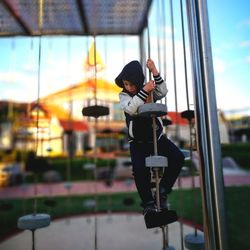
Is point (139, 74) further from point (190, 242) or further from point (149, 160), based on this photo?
point (190, 242)

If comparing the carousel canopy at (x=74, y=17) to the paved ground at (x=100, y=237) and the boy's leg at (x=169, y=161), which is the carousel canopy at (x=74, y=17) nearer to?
the boy's leg at (x=169, y=161)

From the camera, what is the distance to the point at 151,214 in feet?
3.42

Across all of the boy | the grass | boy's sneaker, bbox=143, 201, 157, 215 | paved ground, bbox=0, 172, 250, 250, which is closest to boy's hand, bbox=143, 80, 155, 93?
the boy

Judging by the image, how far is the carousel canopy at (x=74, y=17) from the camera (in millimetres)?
1987

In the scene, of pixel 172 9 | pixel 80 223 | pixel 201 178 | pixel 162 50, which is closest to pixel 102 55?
pixel 162 50

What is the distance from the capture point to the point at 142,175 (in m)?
1.13

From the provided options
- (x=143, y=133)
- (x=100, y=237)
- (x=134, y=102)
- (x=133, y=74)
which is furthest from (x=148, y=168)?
(x=100, y=237)

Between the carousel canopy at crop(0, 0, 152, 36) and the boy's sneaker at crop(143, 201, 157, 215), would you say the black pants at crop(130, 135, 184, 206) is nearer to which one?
the boy's sneaker at crop(143, 201, 157, 215)

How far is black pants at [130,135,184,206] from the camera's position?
1.14 meters

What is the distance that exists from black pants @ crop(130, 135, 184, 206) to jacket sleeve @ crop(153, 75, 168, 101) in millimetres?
193

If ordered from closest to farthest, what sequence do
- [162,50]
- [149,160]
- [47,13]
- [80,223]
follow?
[149,160] → [162,50] → [47,13] → [80,223]

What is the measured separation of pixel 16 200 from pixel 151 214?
19.7 feet

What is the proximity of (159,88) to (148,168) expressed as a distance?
1.16 feet

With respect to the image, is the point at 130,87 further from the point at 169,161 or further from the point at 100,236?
the point at 100,236
